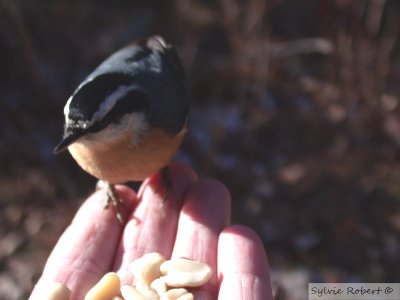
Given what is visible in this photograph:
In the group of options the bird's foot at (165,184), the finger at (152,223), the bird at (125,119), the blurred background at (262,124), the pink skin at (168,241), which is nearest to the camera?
the pink skin at (168,241)

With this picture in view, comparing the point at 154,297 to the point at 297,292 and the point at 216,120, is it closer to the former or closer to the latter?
the point at 297,292

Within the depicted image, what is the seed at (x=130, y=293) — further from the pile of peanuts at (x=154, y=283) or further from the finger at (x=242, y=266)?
the finger at (x=242, y=266)

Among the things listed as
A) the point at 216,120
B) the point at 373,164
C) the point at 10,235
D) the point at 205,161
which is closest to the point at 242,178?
the point at 205,161

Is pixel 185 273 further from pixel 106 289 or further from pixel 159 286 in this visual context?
pixel 106 289

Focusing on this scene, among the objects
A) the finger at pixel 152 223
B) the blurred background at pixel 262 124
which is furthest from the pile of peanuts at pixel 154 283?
the blurred background at pixel 262 124

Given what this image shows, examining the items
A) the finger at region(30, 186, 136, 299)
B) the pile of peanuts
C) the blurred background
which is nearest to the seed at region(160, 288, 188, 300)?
the pile of peanuts

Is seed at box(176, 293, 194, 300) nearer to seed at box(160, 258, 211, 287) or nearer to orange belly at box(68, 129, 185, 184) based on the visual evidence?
Answer: seed at box(160, 258, 211, 287)
